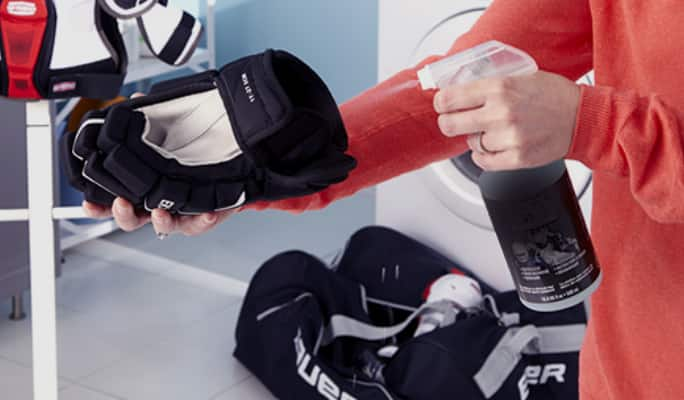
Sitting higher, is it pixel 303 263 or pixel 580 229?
pixel 580 229

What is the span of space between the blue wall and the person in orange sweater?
98.4 inches

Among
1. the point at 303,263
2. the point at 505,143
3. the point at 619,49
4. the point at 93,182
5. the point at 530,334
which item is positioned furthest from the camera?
the point at 303,263

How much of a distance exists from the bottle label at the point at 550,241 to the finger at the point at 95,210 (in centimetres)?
44

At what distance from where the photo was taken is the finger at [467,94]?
772 millimetres

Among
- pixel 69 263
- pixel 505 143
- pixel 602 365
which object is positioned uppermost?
pixel 505 143

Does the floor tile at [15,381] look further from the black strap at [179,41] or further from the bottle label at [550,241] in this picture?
the bottle label at [550,241]

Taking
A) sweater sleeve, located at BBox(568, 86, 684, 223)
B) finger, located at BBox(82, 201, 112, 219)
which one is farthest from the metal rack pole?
sweater sleeve, located at BBox(568, 86, 684, 223)

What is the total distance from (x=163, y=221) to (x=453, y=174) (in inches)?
67.0

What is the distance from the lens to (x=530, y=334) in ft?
7.51

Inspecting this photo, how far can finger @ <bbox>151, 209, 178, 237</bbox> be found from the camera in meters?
1.03

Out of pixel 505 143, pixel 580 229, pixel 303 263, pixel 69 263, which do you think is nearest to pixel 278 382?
pixel 303 263

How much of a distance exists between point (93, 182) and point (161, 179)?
0.26 feet

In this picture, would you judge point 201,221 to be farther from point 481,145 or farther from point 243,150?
point 481,145

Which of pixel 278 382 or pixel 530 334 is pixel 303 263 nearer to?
pixel 278 382
